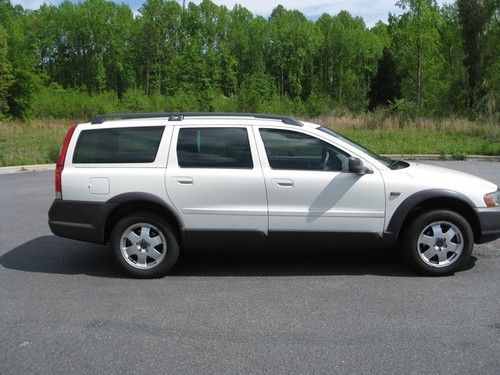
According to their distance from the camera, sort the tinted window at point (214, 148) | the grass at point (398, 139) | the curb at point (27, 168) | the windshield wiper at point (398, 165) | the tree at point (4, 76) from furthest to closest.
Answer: the tree at point (4, 76) → the grass at point (398, 139) → the curb at point (27, 168) → the windshield wiper at point (398, 165) → the tinted window at point (214, 148)

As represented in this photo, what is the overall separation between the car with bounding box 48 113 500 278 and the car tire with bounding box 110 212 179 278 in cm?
1

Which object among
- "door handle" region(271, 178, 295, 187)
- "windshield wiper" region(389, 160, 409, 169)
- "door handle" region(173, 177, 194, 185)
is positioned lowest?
"door handle" region(271, 178, 295, 187)

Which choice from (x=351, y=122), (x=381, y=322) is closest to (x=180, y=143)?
(x=381, y=322)

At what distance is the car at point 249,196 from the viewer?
5566mm

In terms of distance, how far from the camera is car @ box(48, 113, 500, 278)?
18.3 feet

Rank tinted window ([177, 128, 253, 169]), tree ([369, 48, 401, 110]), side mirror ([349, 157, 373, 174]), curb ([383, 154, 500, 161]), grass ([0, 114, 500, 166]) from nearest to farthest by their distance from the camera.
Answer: side mirror ([349, 157, 373, 174]) < tinted window ([177, 128, 253, 169]) < curb ([383, 154, 500, 161]) < grass ([0, 114, 500, 166]) < tree ([369, 48, 401, 110])

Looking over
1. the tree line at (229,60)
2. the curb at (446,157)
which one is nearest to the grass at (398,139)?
the curb at (446,157)

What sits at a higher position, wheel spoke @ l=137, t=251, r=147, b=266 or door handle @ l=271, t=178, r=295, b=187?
door handle @ l=271, t=178, r=295, b=187

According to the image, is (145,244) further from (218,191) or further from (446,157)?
(446,157)

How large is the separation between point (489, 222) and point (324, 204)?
1.66m

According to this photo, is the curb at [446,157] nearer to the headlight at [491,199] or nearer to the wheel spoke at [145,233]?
the headlight at [491,199]

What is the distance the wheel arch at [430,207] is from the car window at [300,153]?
0.70 meters

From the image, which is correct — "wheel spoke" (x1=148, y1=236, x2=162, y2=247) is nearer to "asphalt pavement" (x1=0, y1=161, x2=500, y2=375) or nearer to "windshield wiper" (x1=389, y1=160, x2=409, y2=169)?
"asphalt pavement" (x1=0, y1=161, x2=500, y2=375)

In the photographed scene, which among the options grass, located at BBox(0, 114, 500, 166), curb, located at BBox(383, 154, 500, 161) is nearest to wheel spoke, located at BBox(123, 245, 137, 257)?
grass, located at BBox(0, 114, 500, 166)
